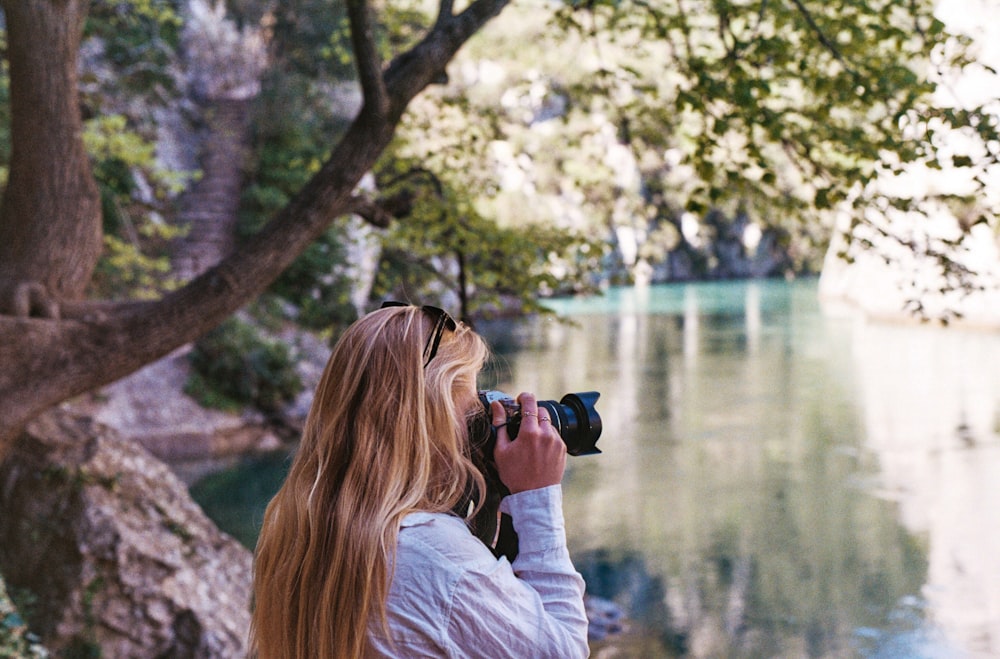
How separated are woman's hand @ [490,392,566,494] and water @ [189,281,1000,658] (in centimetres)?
57

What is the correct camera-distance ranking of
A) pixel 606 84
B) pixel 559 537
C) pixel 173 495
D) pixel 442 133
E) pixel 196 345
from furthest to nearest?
pixel 196 345 → pixel 442 133 → pixel 606 84 → pixel 173 495 → pixel 559 537

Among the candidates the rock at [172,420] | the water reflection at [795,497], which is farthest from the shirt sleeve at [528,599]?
the rock at [172,420]

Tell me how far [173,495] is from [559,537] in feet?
16.9

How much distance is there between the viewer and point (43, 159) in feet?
13.9

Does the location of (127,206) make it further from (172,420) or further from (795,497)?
(795,497)

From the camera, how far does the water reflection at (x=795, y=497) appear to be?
8141mm

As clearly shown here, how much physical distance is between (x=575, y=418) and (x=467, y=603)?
1.27 ft

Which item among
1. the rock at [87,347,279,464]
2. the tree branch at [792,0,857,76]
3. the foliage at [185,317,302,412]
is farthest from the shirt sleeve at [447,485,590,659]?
the foliage at [185,317,302,412]

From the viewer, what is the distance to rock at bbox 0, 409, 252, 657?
5141 mm

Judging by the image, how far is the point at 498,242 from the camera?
626 centimetres

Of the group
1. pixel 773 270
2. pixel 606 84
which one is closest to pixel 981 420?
pixel 606 84

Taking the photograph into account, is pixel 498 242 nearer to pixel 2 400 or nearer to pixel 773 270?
pixel 2 400

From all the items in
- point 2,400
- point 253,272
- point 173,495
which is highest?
point 253,272

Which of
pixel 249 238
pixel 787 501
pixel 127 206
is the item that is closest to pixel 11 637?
pixel 249 238
